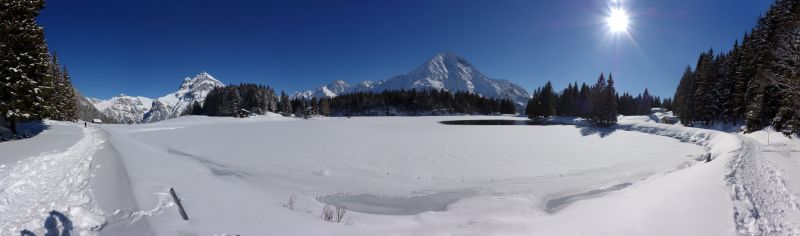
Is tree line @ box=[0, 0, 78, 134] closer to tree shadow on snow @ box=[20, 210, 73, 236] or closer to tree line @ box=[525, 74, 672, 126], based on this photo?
tree shadow on snow @ box=[20, 210, 73, 236]

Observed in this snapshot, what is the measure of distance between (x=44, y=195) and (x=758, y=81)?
42368 millimetres

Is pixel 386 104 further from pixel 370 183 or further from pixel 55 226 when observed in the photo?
pixel 55 226

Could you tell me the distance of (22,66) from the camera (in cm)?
2275

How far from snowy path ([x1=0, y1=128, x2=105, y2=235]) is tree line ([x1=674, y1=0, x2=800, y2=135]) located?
102ft

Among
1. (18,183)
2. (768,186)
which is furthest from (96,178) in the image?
(768,186)

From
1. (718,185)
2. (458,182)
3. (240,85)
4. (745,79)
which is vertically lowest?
(458,182)

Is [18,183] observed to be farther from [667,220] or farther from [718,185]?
[718,185]

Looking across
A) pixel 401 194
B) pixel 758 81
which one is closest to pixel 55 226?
pixel 401 194

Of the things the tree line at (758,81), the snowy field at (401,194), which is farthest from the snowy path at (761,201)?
the tree line at (758,81)

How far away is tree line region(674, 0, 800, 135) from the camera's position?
19.3 m

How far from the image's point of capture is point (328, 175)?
581 inches

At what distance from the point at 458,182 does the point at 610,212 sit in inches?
248

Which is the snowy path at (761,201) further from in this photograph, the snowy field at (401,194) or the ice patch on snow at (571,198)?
the ice patch on snow at (571,198)

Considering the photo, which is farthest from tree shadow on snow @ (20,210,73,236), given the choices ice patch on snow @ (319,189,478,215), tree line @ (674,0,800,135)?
tree line @ (674,0,800,135)
